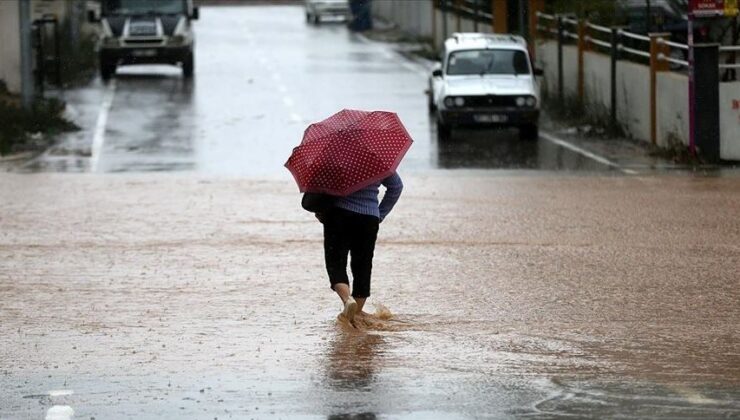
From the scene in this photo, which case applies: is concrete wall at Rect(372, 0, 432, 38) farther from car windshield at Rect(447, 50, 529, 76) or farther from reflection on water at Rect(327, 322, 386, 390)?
reflection on water at Rect(327, 322, 386, 390)

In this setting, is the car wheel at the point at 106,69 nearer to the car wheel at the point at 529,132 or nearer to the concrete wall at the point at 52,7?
the concrete wall at the point at 52,7

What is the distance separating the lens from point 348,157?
10797 mm

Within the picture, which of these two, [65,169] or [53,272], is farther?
[65,169]

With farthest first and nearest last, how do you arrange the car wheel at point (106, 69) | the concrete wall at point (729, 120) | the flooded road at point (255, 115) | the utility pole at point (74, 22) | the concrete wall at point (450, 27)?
1. the concrete wall at point (450, 27)
2. the utility pole at point (74, 22)
3. the car wheel at point (106, 69)
4. the flooded road at point (255, 115)
5. the concrete wall at point (729, 120)

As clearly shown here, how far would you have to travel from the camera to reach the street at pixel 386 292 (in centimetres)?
903

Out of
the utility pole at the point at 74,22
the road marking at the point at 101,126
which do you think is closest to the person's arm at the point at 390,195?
the road marking at the point at 101,126

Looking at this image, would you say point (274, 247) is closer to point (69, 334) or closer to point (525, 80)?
point (69, 334)

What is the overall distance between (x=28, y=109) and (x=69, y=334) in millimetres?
18485

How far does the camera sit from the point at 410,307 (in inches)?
470

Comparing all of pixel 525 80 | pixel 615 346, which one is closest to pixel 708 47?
pixel 525 80

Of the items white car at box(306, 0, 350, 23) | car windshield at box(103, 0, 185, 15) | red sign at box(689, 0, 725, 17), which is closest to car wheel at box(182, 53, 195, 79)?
car windshield at box(103, 0, 185, 15)

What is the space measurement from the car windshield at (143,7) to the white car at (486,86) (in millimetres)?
14578

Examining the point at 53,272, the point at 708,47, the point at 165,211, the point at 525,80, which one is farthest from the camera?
the point at 525,80

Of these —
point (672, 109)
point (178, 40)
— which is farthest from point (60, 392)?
point (178, 40)
